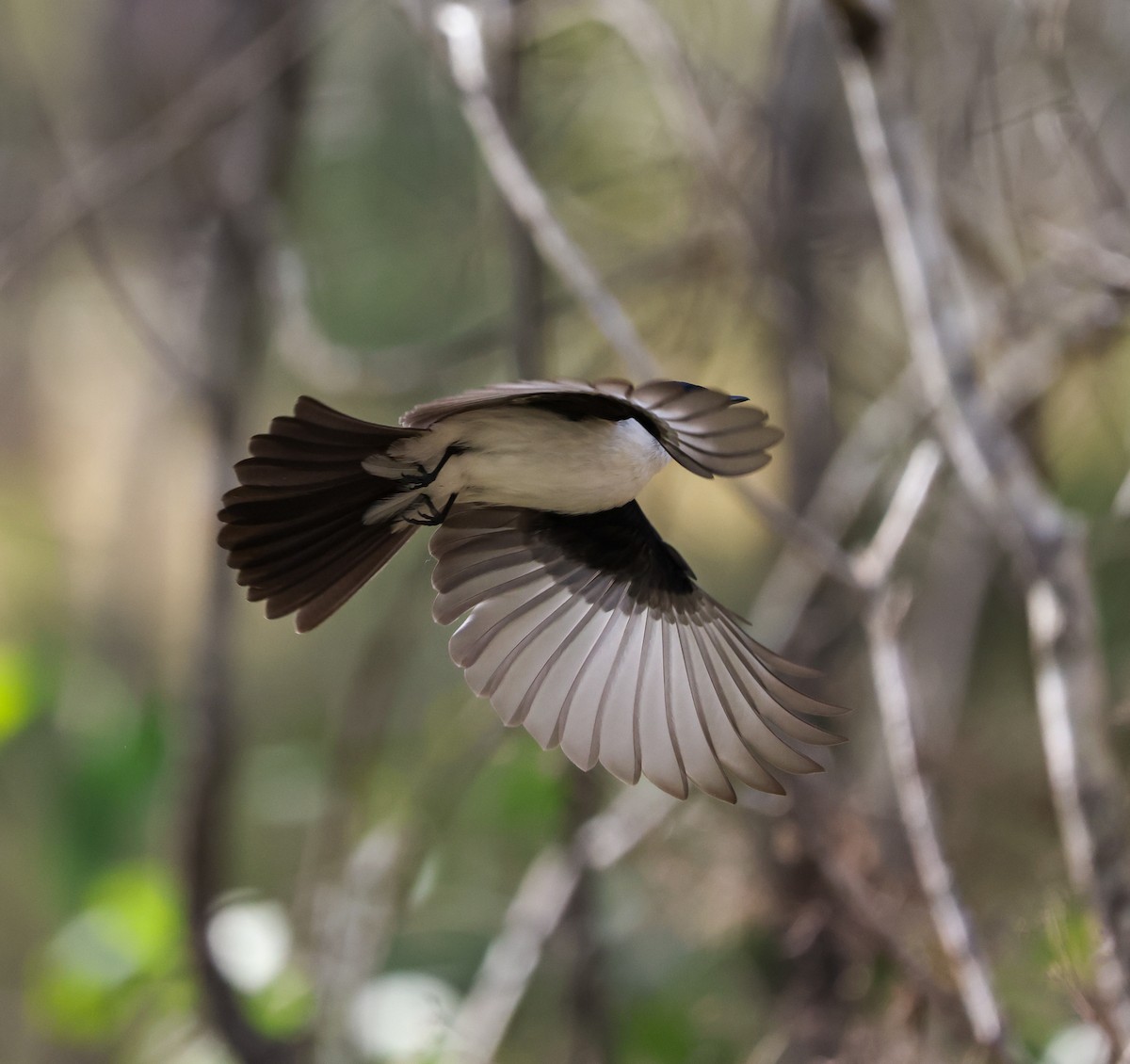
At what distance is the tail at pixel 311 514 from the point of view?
1.08 meters

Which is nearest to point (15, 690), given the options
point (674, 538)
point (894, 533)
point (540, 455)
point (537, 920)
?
point (537, 920)

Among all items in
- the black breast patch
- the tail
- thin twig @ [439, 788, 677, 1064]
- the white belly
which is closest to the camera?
the tail

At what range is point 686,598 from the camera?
148 centimetres

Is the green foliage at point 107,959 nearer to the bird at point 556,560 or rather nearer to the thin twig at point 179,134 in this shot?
the bird at point 556,560

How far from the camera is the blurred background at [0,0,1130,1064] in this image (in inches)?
57.3

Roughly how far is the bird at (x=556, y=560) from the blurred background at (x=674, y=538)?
6.9 inches

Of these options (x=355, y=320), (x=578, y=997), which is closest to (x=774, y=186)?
(x=578, y=997)

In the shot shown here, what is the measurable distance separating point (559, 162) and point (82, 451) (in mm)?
2228

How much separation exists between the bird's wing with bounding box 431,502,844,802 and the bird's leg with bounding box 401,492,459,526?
0.42ft

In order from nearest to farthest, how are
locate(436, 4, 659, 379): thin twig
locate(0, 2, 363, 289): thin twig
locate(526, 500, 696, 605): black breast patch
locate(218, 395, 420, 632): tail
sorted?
locate(218, 395, 420, 632): tail
locate(436, 4, 659, 379): thin twig
locate(526, 500, 696, 605): black breast patch
locate(0, 2, 363, 289): thin twig

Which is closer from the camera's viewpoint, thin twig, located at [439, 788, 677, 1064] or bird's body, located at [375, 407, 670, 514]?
bird's body, located at [375, 407, 670, 514]

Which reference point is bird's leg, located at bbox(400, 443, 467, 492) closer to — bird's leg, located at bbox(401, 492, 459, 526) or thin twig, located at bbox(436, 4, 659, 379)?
bird's leg, located at bbox(401, 492, 459, 526)

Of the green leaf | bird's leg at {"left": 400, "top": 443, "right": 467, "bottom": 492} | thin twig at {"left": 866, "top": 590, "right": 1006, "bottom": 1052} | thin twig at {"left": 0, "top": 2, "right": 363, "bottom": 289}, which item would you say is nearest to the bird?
bird's leg at {"left": 400, "top": 443, "right": 467, "bottom": 492}

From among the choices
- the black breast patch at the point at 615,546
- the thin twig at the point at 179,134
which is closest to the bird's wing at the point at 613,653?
the black breast patch at the point at 615,546
